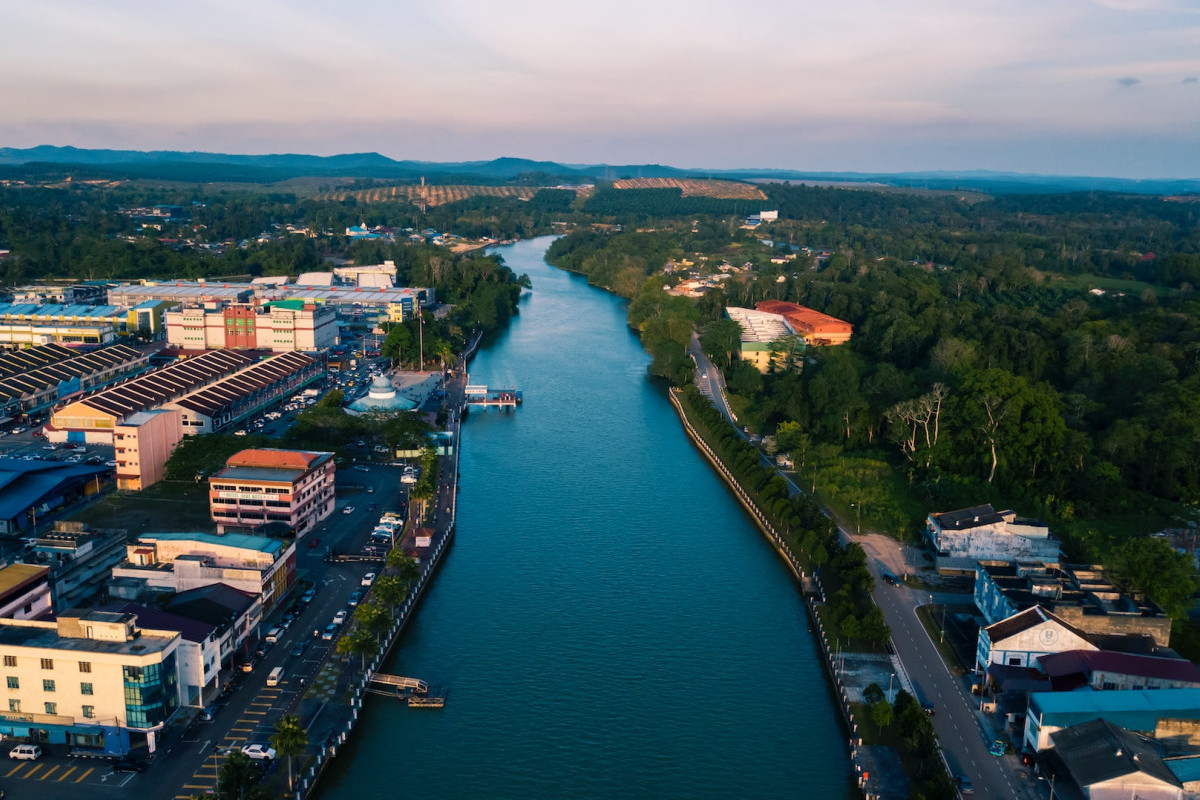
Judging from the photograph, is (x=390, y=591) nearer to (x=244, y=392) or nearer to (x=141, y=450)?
(x=141, y=450)

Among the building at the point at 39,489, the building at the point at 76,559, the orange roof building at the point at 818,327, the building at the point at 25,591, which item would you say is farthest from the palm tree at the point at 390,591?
the orange roof building at the point at 818,327

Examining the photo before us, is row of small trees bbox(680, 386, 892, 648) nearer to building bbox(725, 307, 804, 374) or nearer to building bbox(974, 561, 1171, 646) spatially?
building bbox(974, 561, 1171, 646)

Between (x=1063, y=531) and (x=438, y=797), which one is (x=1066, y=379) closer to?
(x=1063, y=531)

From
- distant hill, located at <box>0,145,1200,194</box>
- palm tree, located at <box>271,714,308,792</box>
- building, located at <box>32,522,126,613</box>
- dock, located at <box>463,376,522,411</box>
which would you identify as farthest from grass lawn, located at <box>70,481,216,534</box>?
distant hill, located at <box>0,145,1200,194</box>

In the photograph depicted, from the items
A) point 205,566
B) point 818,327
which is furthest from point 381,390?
point 818,327

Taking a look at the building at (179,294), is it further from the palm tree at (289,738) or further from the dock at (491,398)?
the palm tree at (289,738)

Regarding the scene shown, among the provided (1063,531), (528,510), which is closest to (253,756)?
(528,510)
